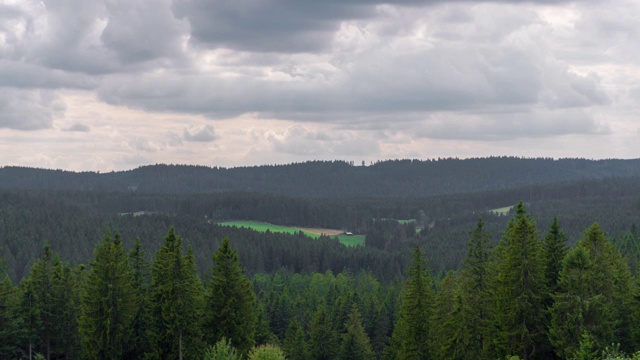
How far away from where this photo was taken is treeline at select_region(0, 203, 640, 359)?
42688 mm

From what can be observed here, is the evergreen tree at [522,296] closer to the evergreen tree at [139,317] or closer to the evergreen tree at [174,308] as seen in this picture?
the evergreen tree at [174,308]

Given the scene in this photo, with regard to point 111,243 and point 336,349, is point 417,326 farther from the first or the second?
point 111,243

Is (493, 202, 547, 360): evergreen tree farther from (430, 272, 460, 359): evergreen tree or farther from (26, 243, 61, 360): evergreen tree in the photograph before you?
(26, 243, 61, 360): evergreen tree

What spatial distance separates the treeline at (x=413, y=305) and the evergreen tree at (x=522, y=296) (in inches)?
3.0

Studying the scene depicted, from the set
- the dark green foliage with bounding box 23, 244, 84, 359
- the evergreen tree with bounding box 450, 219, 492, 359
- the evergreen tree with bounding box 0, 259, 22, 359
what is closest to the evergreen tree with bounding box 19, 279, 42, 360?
the dark green foliage with bounding box 23, 244, 84, 359

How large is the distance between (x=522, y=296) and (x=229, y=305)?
21203mm

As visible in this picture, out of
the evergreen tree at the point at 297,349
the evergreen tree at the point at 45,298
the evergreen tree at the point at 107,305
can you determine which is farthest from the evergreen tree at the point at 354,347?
the evergreen tree at the point at 45,298

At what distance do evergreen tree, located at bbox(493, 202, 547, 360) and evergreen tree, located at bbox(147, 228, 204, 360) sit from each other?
21407 mm

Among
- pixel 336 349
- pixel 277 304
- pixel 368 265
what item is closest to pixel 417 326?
pixel 336 349

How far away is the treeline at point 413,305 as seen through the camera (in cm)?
4269

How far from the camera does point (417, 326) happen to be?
5731 centimetres

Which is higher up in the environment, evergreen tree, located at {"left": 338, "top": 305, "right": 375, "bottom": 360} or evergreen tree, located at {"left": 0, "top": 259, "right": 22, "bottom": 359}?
evergreen tree, located at {"left": 0, "top": 259, "right": 22, "bottom": 359}

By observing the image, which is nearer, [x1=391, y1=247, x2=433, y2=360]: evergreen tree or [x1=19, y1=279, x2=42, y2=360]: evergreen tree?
[x1=391, y1=247, x2=433, y2=360]: evergreen tree

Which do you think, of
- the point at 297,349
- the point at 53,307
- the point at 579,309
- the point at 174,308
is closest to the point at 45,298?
the point at 53,307
